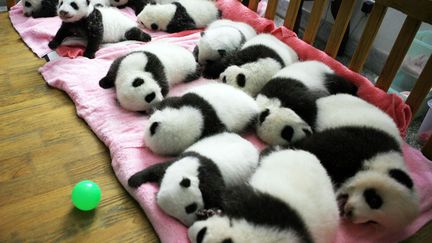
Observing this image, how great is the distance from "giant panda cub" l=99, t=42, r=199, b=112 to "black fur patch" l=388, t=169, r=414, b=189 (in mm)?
1148

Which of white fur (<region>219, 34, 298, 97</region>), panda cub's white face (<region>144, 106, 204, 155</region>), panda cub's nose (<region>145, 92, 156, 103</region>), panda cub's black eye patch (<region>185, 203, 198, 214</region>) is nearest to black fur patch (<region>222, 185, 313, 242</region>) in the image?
panda cub's black eye patch (<region>185, 203, 198, 214</region>)

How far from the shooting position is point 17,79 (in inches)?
85.7

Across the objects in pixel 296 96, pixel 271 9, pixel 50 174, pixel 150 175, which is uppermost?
pixel 271 9

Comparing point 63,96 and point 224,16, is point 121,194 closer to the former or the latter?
point 63,96

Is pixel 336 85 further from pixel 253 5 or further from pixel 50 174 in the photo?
pixel 50 174

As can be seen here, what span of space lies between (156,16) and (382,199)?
1997mm

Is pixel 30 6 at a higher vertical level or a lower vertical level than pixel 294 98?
lower

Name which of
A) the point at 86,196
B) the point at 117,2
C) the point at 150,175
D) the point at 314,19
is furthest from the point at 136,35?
the point at 86,196

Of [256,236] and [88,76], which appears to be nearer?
[256,236]

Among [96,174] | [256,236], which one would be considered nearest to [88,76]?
[96,174]

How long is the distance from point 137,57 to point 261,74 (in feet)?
2.31

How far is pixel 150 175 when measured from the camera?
156cm

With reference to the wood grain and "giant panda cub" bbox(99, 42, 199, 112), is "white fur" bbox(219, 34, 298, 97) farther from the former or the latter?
the wood grain

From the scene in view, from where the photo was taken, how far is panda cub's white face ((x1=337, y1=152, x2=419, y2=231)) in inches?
55.7
